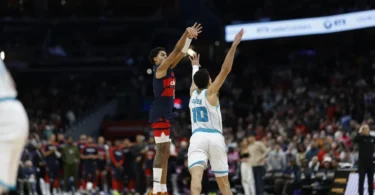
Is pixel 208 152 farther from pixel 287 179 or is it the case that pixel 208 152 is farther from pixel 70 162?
pixel 70 162

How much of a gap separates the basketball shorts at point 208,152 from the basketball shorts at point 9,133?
16.6ft

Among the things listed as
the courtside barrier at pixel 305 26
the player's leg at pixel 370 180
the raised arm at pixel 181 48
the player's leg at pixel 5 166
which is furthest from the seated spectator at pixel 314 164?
the player's leg at pixel 5 166

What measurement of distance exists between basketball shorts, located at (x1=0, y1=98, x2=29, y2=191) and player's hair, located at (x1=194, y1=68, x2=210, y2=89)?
16.8ft

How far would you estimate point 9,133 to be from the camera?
578 centimetres

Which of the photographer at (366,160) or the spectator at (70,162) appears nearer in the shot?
the photographer at (366,160)

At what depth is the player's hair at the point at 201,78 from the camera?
35.1ft

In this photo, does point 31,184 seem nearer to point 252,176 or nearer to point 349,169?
point 252,176

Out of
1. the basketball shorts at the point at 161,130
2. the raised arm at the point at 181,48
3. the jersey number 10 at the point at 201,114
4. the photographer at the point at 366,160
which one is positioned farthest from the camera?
the photographer at the point at 366,160

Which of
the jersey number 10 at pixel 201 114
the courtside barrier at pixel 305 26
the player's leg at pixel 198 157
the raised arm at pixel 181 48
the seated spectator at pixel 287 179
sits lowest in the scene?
the seated spectator at pixel 287 179

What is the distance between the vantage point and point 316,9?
1336 inches

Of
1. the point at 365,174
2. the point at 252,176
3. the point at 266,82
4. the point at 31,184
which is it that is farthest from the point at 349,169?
the point at 266,82

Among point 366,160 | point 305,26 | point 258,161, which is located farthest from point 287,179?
point 305,26

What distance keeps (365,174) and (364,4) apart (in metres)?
15.1

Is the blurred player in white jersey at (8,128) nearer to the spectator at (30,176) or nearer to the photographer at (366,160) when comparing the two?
the photographer at (366,160)
